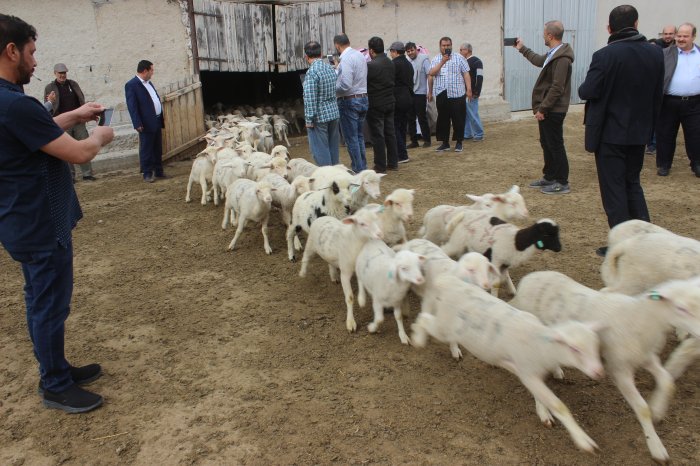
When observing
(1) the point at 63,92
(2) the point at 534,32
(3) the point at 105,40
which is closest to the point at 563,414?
(1) the point at 63,92

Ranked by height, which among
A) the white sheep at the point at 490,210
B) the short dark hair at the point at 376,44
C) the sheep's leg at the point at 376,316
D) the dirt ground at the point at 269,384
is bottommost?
the dirt ground at the point at 269,384

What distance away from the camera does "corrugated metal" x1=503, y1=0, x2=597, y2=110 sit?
1590 cm

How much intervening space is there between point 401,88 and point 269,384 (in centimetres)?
808

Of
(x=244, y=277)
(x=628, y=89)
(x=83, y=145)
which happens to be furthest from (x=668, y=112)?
(x=83, y=145)

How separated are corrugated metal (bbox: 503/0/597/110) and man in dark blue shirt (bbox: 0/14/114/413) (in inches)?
587

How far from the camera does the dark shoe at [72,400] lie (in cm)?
360

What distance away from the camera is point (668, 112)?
27.7 ft

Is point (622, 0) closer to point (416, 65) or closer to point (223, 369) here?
point (416, 65)

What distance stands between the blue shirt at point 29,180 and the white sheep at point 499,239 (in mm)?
3311

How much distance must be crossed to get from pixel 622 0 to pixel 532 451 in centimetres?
1933

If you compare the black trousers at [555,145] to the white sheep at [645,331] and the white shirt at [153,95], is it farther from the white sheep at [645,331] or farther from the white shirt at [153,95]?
the white shirt at [153,95]

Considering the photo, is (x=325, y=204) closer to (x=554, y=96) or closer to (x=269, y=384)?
(x=269, y=384)

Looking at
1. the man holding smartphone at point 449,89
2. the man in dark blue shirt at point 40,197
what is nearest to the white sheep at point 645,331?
the man in dark blue shirt at point 40,197

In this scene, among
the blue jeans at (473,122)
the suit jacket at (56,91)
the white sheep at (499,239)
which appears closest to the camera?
the white sheep at (499,239)
